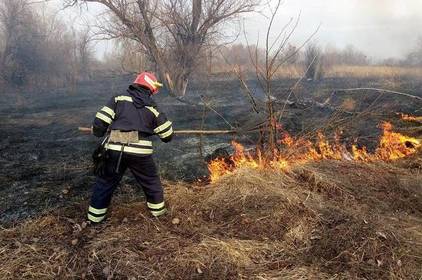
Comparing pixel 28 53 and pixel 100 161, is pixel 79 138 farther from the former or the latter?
pixel 28 53

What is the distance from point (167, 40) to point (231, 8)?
3136mm

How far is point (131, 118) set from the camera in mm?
4273

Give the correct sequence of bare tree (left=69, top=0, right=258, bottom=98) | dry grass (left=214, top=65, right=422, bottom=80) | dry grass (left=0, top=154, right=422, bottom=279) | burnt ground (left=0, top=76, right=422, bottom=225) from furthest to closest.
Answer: dry grass (left=214, top=65, right=422, bottom=80), bare tree (left=69, top=0, right=258, bottom=98), burnt ground (left=0, top=76, right=422, bottom=225), dry grass (left=0, top=154, right=422, bottom=279)

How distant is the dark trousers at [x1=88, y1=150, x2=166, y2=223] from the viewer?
4261mm

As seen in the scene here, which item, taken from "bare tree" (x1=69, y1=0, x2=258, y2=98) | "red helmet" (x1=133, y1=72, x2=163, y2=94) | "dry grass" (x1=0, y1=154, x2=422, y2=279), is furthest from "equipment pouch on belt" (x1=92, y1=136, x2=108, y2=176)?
"bare tree" (x1=69, y1=0, x2=258, y2=98)

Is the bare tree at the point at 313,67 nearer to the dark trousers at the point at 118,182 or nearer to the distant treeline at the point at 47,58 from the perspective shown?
the distant treeline at the point at 47,58

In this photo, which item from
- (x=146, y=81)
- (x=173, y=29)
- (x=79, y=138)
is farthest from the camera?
(x=173, y=29)

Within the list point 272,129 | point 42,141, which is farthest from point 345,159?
point 42,141

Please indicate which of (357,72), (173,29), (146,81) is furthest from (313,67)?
(146,81)

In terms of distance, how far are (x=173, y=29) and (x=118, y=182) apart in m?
13.8

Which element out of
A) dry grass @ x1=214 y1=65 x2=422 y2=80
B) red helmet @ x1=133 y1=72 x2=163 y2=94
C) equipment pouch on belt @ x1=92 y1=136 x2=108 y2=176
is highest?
dry grass @ x1=214 y1=65 x2=422 y2=80

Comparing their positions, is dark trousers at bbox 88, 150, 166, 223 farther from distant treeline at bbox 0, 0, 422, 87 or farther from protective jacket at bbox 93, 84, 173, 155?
distant treeline at bbox 0, 0, 422, 87

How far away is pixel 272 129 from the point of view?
567 centimetres

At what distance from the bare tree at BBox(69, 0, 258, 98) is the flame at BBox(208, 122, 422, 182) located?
33.0 ft
